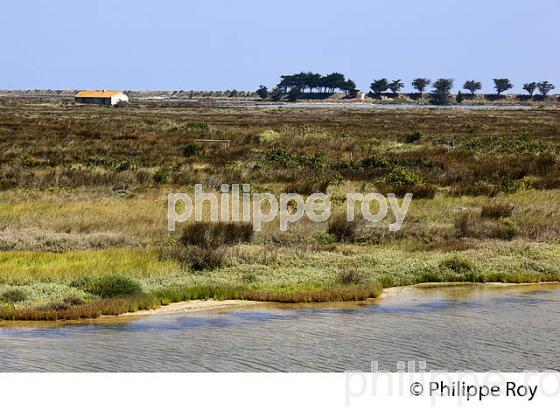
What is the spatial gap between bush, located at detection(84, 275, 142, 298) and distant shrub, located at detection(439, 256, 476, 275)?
23.5ft

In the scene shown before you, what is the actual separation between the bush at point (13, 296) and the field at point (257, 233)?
24 millimetres

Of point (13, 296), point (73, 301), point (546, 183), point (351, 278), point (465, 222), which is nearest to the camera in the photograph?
point (73, 301)

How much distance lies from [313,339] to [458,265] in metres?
6.42

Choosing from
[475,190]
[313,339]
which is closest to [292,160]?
[475,190]

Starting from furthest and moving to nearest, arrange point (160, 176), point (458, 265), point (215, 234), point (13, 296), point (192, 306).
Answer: point (160, 176) → point (215, 234) → point (458, 265) → point (192, 306) → point (13, 296)

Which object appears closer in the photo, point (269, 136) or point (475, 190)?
point (475, 190)

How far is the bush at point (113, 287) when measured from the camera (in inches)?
627

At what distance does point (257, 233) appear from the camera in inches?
824

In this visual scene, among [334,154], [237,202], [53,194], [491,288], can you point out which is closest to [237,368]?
[491,288]

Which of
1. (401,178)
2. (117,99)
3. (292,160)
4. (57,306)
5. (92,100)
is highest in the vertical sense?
(117,99)

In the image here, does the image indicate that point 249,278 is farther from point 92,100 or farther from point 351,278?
point 92,100

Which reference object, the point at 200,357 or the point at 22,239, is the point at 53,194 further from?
the point at 200,357

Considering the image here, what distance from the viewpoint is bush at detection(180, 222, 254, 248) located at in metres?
19.8
